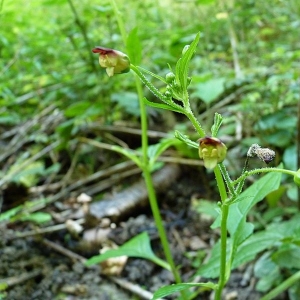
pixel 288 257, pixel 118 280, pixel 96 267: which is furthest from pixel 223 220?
pixel 96 267

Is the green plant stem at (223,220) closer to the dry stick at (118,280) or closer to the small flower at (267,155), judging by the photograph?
the small flower at (267,155)

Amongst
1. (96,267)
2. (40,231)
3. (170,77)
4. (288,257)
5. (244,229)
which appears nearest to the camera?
(170,77)

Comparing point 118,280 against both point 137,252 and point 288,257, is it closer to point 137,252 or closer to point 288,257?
point 137,252

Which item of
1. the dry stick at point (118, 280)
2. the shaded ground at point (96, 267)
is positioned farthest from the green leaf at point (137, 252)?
the shaded ground at point (96, 267)

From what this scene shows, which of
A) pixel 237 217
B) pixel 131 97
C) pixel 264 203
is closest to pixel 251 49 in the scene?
pixel 131 97

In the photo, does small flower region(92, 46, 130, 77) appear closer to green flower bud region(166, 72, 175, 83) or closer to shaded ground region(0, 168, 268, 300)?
green flower bud region(166, 72, 175, 83)

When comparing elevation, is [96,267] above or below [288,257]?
below

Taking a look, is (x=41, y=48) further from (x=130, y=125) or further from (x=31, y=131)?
(x=130, y=125)
